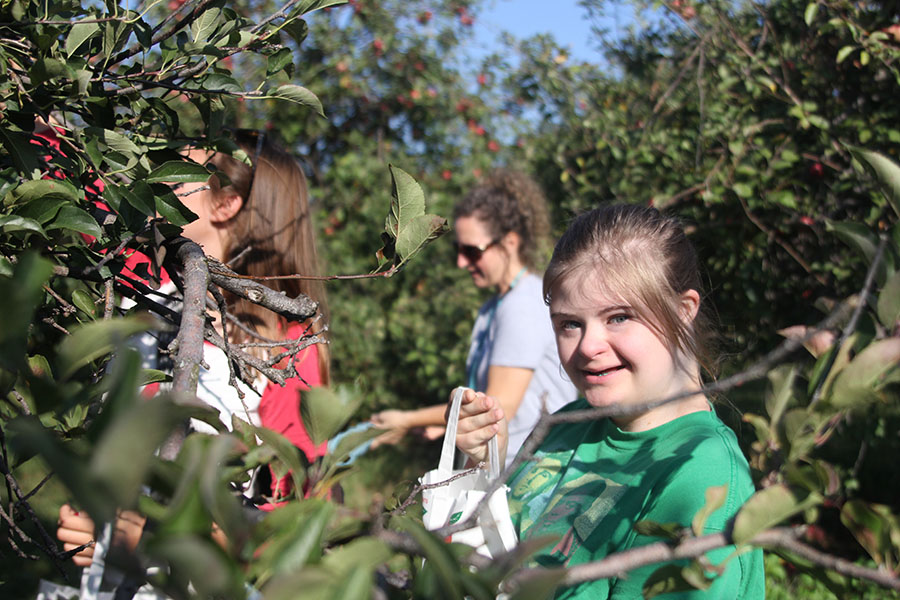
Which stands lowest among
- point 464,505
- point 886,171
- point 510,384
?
point 510,384

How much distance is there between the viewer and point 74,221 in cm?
84

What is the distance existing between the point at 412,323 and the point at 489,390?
2.39 metres

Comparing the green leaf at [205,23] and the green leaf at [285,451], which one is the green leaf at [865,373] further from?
the green leaf at [205,23]

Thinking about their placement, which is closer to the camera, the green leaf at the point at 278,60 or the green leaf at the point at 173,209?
the green leaf at the point at 173,209

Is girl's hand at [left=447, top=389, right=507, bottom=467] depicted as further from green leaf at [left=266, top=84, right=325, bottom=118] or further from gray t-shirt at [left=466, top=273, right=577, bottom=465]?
gray t-shirt at [left=466, top=273, right=577, bottom=465]

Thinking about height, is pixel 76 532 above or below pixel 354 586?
below

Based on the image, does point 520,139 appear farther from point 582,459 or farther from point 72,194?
point 72,194

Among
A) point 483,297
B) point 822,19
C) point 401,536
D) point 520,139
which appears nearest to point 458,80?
point 520,139

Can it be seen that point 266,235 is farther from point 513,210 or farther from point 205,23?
point 513,210

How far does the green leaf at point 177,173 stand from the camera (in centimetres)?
91

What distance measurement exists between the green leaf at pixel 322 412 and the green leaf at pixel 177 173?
44 cm

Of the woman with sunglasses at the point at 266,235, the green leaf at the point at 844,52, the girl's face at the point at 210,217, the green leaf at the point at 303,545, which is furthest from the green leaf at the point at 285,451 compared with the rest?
the green leaf at the point at 844,52

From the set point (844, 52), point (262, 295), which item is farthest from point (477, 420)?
point (844, 52)

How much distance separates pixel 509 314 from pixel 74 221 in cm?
200
